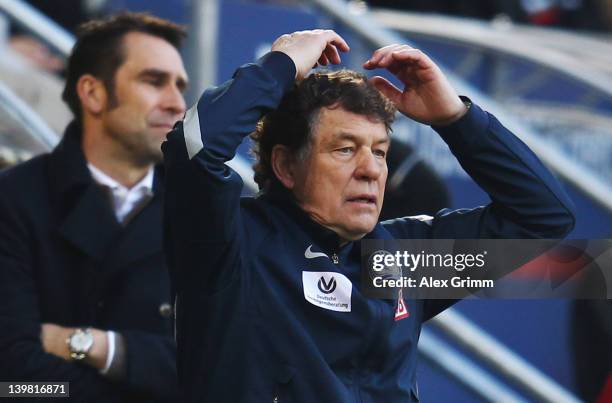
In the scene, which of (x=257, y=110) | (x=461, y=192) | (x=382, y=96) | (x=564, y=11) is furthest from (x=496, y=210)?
A: (x=564, y=11)

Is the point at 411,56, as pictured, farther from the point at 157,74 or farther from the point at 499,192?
the point at 157,74

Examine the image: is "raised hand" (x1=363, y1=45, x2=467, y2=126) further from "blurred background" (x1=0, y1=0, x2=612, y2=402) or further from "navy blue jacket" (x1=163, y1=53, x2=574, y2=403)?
"blurred background" (x1=0, y1=0, x2=612, y2=402)

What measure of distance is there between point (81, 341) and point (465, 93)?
1749mm

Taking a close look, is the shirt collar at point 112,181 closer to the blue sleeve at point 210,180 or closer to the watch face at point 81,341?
the watch face at point 81,341

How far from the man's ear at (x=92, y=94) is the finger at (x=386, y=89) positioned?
1169 mm

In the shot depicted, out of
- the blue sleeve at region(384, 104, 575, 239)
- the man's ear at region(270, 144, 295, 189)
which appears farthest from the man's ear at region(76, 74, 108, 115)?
the blue sleeve at region(384, 104, 575, 239)

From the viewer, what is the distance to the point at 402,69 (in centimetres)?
255

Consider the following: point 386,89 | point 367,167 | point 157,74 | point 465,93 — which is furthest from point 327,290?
point 465,93

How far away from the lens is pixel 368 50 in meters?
4.52

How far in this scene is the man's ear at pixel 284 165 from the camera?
249cm

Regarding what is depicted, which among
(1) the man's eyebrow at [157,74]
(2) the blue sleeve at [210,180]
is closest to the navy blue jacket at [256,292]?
(2) the blue sleeve at [210,180]

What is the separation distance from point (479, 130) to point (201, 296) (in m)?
0.70

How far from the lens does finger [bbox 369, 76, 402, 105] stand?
8.29 feet

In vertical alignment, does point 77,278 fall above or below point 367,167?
below
